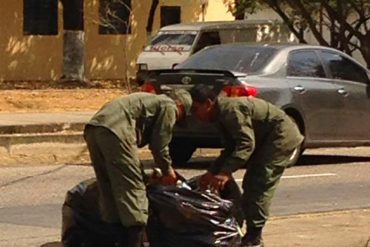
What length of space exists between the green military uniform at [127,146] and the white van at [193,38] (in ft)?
68.5

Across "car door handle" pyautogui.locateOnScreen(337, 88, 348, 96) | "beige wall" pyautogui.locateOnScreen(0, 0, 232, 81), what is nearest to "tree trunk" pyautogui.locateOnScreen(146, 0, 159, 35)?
"beige wall" pyautogui.locateOnScreen(0, 0, 232, 81)

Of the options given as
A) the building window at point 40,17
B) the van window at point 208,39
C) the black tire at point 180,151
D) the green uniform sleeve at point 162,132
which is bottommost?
the building window at point 40,17

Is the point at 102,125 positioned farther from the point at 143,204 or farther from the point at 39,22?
the point at 39,22

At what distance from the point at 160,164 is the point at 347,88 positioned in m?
8.04

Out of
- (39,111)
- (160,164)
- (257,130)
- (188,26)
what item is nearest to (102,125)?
(160,164)

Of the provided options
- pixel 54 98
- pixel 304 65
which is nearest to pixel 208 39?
pixel 54 98

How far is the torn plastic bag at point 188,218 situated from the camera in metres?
8.45

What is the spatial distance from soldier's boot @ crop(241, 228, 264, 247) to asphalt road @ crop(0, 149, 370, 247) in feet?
5.79

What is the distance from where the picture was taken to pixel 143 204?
834cm

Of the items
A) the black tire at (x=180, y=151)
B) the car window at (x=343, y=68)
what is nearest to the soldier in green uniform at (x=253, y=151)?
the black tire at (x=180, y=151)

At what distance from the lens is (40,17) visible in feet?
113

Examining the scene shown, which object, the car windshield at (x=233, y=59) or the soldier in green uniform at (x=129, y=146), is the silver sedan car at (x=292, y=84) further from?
the soldier in green uniform at (x=129, y=146)

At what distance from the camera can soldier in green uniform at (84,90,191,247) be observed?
8.33m

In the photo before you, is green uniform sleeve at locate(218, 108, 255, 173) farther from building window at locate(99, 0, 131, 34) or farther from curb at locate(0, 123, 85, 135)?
building window at locate(99, 0, 131, 34)
